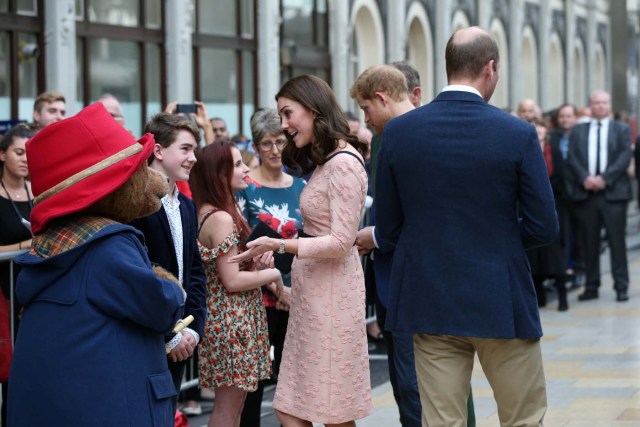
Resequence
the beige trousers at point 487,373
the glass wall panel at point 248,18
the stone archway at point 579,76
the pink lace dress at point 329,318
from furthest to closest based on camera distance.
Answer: the stone archway at point 579,76 → the glass wall panel at point 248,18 → the pink lace dress at point 329,318 → the beige trousers at point 487,373

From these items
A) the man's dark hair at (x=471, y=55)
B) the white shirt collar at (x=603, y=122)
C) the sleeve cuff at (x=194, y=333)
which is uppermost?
the man's dark hair at (x=471, y=55)

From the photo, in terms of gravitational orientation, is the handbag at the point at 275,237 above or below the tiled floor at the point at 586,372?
above

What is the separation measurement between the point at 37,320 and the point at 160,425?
487 millimetres

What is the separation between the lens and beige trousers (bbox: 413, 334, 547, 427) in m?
4.73

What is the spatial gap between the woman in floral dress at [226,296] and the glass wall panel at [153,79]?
9714 millimetres

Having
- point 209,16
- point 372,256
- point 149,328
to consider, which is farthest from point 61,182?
point 209,16

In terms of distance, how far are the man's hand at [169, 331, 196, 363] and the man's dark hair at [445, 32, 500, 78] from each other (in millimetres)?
1497

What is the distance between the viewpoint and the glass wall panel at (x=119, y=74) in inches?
573

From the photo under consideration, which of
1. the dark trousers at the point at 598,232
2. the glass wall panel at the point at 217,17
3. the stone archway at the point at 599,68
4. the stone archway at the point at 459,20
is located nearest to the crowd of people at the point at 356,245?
the dark trousers at the point at 598,232

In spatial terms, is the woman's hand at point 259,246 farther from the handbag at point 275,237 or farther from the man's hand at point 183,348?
the man's hand at point 183,348

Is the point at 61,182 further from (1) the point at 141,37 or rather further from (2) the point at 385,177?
(1) the point at 141,37

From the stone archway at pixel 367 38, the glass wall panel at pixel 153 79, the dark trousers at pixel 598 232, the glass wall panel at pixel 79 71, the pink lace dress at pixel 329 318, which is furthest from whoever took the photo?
the stone archway at pixel 367 38

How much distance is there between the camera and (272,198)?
665cm

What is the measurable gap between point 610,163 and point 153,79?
579 centimetres
